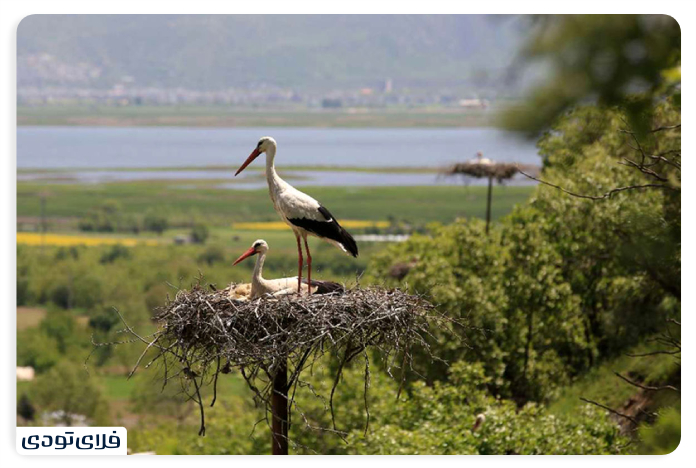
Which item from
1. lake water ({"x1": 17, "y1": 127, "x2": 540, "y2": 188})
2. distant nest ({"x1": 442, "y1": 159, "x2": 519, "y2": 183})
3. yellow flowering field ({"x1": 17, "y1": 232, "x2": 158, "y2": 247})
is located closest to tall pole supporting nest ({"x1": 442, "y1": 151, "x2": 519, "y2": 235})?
distant nest ({"x1": 442, "y1": 159, "x2": 519, "y2": 183})

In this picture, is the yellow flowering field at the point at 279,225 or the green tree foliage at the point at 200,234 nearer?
the yellow flowering field at the point at 279,225

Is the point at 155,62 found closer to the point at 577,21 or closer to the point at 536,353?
the point at 536,353

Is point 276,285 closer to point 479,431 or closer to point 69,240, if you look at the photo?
point 479,431

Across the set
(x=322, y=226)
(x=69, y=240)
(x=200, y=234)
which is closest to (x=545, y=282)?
(x=322, y=226)

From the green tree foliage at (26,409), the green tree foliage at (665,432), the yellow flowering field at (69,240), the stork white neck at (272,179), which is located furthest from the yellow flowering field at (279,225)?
the green tree foliage at (665,432)

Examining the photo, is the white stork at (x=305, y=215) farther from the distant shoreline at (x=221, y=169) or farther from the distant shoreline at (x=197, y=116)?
the distant shoreline at (x=197, y=116)

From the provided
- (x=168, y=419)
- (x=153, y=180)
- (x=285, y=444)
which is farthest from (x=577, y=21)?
(x=153, y=180)

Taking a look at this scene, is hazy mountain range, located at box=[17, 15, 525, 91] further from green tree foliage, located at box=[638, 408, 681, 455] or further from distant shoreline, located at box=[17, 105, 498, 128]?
green tree foliage, located at box=[638, 408, 681, 455]
